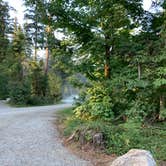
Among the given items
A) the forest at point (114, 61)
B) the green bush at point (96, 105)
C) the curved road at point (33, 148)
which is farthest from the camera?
the green bush at point (96, 105)

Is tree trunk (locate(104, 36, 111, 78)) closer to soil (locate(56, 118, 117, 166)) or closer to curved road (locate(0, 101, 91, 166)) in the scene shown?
curved road (locate(0, 101, 91, 166))

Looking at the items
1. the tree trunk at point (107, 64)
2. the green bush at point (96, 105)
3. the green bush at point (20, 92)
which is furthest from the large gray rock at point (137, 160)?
the green bush at point (20, 92)

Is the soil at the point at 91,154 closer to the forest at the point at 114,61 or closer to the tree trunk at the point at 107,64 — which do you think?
the forest at the point at 114,61

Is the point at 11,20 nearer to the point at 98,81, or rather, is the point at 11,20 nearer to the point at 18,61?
the point at 18,61

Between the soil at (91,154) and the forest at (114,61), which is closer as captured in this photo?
the soil at (91,154)

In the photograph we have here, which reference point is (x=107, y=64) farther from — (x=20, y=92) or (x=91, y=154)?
(x=20, y=92)

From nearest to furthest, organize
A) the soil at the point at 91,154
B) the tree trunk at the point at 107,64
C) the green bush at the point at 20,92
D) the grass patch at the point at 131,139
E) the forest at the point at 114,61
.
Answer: the soil at the point at 91,154 < the grass patch at the point at 131,139 < the forest at the point at 114,61 < the tree trunk at the point at 107,64 < the green bush at the point at 20,92

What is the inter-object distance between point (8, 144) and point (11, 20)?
25207 mm

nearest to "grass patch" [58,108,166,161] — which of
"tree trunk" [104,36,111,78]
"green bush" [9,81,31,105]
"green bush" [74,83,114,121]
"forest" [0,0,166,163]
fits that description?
"forest" [0,0,166,163]

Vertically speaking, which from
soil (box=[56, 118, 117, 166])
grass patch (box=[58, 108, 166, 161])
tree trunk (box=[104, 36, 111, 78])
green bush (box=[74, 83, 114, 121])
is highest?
tree trunk (box=[104, 36, 111, 78])

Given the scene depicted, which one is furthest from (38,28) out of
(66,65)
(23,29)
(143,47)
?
(143,47)

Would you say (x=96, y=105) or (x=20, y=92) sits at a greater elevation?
(x=20, y=92)

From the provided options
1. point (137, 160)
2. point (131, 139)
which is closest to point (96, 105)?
point (131, 139)

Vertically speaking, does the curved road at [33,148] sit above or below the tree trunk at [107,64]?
below
